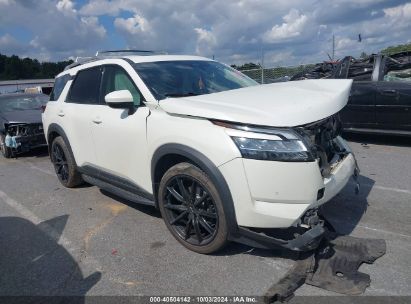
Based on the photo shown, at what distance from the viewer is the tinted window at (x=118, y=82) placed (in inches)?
170

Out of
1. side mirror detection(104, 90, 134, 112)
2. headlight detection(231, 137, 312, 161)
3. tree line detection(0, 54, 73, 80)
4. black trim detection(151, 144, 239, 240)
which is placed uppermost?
tree line detection(0, 54, 73, 80)

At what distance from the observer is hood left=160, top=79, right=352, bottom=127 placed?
3.20 meters

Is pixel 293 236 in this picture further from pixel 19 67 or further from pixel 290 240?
pixel 19 67

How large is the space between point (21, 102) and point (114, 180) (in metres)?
7.43

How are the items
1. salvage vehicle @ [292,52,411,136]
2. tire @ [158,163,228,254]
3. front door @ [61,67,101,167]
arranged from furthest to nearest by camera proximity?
salvage vehicle @ [292,52,411,136], front door @ [61,67,101,167], tire @ [158,163,228,254]

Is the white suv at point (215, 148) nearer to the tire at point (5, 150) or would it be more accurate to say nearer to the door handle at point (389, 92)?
the door handle at point (389, 92)

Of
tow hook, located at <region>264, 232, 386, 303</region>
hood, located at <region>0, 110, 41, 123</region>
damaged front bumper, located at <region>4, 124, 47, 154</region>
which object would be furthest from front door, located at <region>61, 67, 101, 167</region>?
hood, located at <region>0, 110, 41, 123</region>

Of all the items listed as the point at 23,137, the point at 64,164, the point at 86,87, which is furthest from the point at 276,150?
the point at 23,137

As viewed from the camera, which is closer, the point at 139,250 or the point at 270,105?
the point at 270,105

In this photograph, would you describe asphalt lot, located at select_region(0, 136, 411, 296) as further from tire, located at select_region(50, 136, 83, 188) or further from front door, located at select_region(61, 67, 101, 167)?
front door, located at select_region(61, 67, 101, 167)

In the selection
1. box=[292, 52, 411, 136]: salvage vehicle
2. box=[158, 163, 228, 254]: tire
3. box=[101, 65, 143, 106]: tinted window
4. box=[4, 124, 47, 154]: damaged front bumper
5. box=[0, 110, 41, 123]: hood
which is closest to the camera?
box=[158, 163, 228, 254]: tire

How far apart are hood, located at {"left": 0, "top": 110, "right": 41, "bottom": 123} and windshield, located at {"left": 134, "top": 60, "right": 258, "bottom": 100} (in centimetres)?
599

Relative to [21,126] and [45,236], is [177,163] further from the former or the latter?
[21,126]

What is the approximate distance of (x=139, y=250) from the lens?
402 cm
